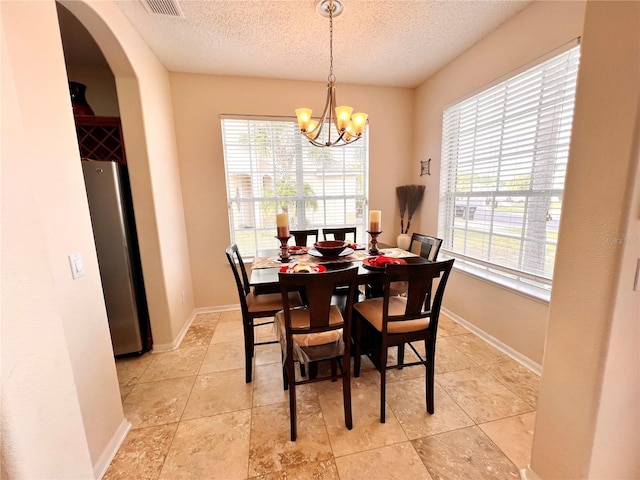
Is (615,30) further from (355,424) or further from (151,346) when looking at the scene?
(151,346)

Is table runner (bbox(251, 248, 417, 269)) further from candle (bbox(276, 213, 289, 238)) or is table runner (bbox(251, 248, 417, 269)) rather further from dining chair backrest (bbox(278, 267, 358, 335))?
dining chair backrest (bbox(278, 267, 358, 335))

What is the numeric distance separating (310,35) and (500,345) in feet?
10.2

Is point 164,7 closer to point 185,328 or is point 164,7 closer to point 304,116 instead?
point 304,116

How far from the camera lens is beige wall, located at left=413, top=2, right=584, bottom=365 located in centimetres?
175

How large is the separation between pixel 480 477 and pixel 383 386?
565 mm

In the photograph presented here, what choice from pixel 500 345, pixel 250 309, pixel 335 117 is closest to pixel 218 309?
pixel 250 309

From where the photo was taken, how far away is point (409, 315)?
1461mm

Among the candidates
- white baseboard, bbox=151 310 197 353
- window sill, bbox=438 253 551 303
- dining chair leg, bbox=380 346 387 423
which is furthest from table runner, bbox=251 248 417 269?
white baseboard, bbox=151 310 197 353

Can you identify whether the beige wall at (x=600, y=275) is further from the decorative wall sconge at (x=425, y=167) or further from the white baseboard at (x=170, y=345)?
the white baseboard at (x=170, y=345)

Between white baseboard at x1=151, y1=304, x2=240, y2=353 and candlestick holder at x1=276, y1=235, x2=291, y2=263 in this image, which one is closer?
candlestick holder at x1=276, y1=235, x2=291, y2=263

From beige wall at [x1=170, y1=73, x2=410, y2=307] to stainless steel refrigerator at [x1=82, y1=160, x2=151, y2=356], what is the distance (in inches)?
31.6

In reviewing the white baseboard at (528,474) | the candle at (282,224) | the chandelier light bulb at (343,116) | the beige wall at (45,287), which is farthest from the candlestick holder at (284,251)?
the white baseboard at (528,474)

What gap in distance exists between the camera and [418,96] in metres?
3.14

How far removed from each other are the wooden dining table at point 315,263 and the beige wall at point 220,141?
1046mm
